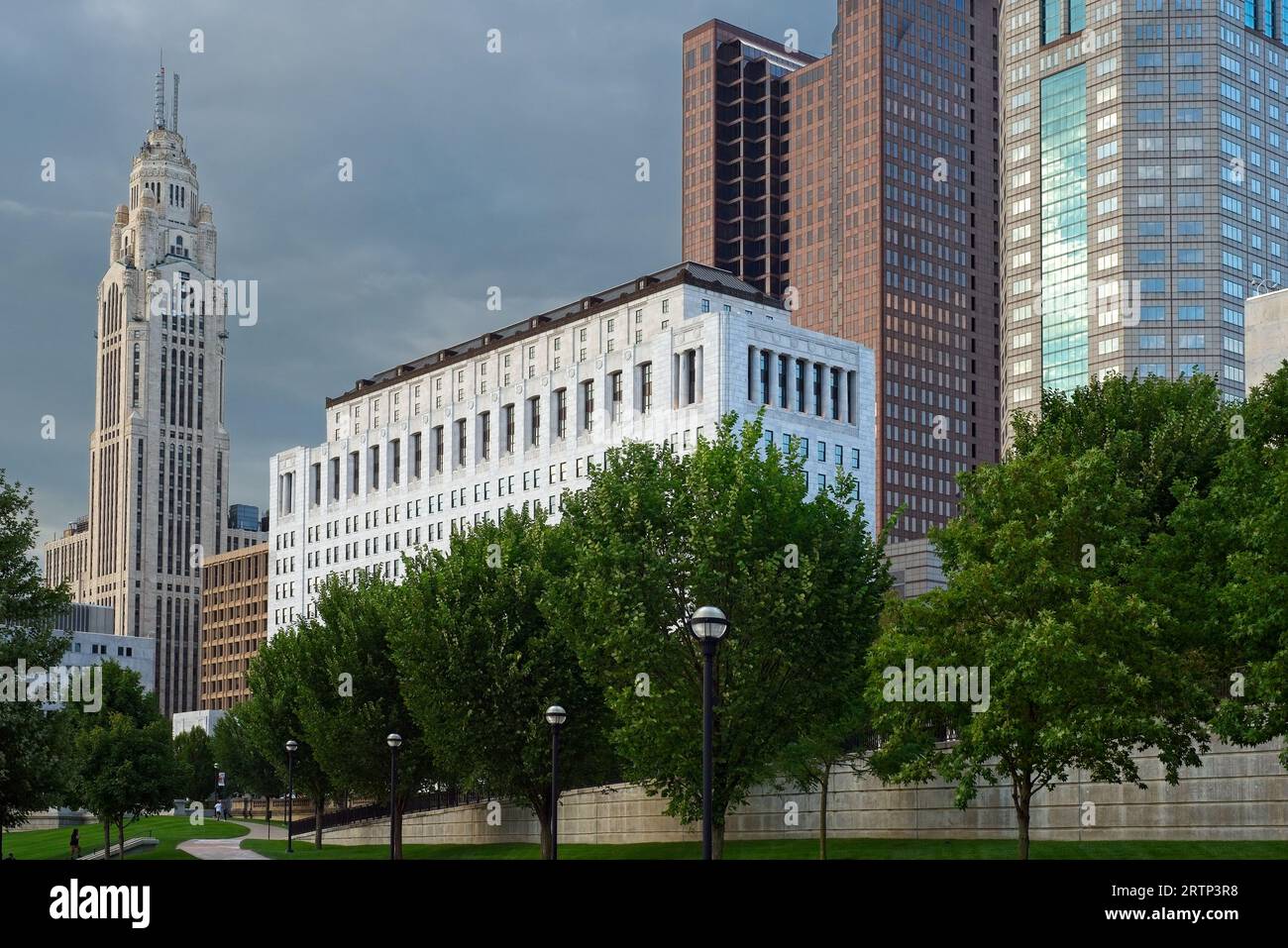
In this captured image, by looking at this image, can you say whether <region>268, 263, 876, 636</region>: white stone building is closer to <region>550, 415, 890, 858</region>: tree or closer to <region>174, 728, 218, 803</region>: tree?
<region>174, 728, 218, 803</region>: tree

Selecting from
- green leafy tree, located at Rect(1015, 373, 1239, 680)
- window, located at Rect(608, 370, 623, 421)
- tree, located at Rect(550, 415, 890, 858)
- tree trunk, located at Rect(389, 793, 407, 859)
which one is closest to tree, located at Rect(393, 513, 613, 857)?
tree trunk, located at Rect(389, 793, 407, 859)

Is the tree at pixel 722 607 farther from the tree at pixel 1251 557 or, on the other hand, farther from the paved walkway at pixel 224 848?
the paved walkway at pixel 224 848

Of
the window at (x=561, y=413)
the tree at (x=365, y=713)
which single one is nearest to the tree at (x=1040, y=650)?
the tree at (x=365, y=713)

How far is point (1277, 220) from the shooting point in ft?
652

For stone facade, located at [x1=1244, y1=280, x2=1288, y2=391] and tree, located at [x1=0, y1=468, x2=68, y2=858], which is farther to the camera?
stone facade, located at [x1=1244, y1=280, x2=1288, y2=391]

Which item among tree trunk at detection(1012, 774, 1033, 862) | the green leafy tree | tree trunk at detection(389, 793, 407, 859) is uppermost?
the green leafy tree

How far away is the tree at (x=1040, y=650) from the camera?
4272 centimetres

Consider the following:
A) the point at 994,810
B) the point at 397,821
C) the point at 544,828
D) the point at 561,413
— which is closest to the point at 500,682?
the point at 544,828

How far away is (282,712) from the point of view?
84.0 meters

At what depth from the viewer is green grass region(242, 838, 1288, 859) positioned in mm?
46344

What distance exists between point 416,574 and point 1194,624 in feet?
114

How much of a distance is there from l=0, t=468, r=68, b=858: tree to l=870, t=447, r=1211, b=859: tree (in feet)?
81.4

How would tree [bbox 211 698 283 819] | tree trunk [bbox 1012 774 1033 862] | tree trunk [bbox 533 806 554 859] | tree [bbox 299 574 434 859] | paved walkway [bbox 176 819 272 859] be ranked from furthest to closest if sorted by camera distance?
tree [bbox 211 698 283 819] < paved walkway [bbox 176 819 272 859] < tree [bbox 299 574 434 859] < tree trunk [bbox 533 806 554 859] < tree trunk [bbox 1012 774 1033 862]
